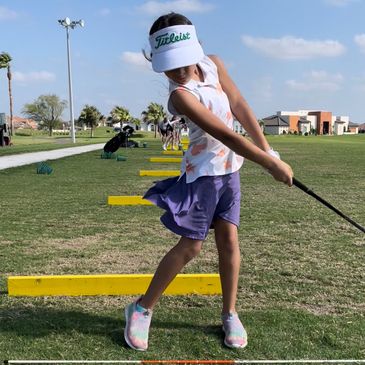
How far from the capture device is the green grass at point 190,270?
2621mm

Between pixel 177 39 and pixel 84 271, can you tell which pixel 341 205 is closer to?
pixel 84 271

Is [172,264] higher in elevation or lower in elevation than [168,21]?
lower

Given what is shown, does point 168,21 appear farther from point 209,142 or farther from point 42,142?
point 42,142

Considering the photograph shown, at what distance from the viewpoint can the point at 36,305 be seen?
3.22 meters

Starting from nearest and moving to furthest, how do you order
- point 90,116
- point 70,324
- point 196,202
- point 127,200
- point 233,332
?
point 196,202 < point 233,332 < point 70,324 < point 127,200 < point 90,116

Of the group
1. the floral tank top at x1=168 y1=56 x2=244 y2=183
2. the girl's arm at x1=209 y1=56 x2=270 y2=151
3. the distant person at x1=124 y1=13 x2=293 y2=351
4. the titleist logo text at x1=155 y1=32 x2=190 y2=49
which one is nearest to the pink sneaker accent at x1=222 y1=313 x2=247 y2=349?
the distant person at x1=124 y1=13 x2=293 y2=351

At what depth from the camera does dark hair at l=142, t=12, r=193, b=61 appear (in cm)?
236

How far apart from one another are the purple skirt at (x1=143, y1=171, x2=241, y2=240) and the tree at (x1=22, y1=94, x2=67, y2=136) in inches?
3696

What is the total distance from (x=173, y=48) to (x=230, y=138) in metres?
0.51

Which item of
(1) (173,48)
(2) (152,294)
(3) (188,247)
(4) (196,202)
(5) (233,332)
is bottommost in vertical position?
(5) (233,332)

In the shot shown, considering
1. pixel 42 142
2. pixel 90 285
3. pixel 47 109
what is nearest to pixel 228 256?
pixel 90 285

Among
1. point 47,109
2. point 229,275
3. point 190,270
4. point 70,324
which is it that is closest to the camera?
point 229,275

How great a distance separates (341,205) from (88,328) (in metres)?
5.33

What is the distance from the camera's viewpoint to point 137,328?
2.63 m
